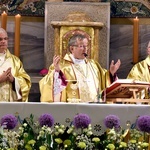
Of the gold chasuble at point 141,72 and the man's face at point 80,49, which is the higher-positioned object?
the man's face at point 80,49

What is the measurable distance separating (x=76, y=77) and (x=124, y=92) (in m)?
1.16

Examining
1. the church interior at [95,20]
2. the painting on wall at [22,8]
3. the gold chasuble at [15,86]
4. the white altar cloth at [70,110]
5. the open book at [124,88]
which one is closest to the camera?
the white altar cloth at [70,110]

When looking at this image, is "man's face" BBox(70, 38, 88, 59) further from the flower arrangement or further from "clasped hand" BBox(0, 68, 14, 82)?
the flower arrangement

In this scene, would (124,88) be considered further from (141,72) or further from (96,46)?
(96,46)

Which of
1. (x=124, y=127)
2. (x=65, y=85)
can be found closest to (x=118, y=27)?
(x=65, y=85)

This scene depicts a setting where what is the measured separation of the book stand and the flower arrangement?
114cm

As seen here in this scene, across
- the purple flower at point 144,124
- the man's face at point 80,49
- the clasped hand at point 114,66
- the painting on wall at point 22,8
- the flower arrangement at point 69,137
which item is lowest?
the flower arrangement at point 69,137

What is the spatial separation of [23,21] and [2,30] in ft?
3.26

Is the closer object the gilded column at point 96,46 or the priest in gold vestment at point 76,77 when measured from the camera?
the priest in gold vestment at point 76,77

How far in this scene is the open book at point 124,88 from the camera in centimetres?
419

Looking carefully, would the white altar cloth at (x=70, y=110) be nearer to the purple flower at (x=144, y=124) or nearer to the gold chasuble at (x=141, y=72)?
the purple flower at (x=144, y=124)

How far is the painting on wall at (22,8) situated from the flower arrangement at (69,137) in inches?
131

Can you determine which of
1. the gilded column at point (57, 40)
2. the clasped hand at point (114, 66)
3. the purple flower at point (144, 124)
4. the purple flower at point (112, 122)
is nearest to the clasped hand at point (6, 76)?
the gilded column at point (57, 40)

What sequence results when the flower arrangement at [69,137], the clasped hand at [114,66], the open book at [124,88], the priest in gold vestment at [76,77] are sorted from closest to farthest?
the flower arrangement at [69,137]
the open book at [124,88]
the priest in gold vestment at [76,77]
the clasped hand at [114,66]
